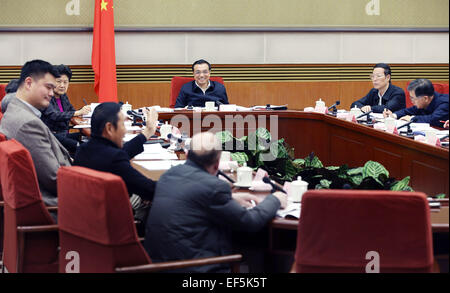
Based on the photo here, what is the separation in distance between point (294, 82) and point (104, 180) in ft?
21.6

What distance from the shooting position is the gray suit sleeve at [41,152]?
3137 mm

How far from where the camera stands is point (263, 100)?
852cm

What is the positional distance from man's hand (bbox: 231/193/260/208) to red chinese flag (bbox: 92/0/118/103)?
519 cm

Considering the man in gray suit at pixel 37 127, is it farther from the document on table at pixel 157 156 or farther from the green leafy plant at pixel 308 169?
the green leafy plant at pixel 308 169

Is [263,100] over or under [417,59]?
under

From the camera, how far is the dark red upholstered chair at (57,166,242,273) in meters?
2.22

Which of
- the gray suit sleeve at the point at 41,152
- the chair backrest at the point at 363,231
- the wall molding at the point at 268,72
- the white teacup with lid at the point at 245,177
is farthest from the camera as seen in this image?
the wall molding at the point at 268,72

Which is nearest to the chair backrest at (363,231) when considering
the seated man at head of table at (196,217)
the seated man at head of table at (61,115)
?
the seated man at head of table at (196,217)

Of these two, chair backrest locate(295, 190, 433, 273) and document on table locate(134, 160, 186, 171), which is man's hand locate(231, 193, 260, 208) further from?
document on table locate(134, 160, 186, 171)

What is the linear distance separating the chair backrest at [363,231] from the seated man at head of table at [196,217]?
315 millimetres

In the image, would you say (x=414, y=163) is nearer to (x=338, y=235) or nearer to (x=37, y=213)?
(x=338, y=235)

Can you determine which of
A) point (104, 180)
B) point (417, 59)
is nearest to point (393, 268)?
point (104, 180)

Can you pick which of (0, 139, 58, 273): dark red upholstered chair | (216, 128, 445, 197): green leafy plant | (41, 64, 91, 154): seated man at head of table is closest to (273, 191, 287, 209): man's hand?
(216, 128, 445, 197): green leafy plant

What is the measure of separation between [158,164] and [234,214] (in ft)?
4.53
